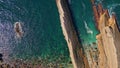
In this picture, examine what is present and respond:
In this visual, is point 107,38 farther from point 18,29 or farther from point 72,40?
point 18,29

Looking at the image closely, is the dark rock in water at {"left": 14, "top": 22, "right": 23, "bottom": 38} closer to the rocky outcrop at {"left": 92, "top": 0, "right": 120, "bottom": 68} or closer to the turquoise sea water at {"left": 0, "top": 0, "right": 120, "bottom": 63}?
the turquoise sea water at {"left": 0, "top": 0, "right": 120, "bottom": 63}

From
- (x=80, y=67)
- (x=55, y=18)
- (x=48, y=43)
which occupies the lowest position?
(x=80, y=67)

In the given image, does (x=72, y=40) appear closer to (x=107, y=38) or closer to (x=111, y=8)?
(x=107, y=38)

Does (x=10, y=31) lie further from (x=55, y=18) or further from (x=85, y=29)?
(x=85, y=29)

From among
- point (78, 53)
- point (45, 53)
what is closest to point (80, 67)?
point (78, 53)

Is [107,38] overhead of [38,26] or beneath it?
beneath

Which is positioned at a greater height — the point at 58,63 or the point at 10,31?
the point at 10,31

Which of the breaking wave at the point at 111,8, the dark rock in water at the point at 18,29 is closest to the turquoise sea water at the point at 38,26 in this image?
the dark rock in water at the point at 18,29

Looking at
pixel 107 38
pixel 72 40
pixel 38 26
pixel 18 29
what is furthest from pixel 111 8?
pixel 18 29

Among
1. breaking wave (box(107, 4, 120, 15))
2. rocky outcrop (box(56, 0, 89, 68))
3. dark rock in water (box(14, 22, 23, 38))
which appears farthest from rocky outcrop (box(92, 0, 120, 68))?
dark rock in water (box(14, 22, 23, 38))
